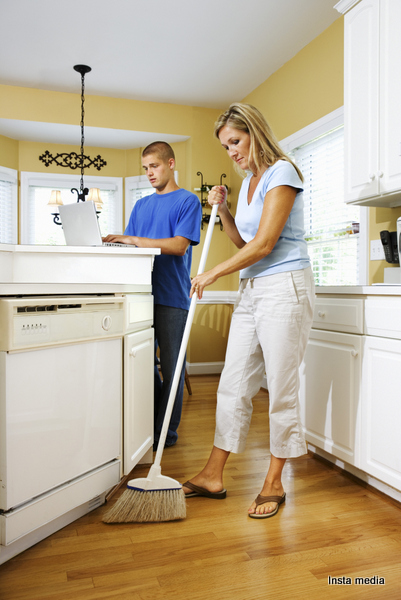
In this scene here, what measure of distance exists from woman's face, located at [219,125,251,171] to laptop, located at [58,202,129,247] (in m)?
0.58

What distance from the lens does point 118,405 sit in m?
1.71

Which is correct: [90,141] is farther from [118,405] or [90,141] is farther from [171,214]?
[118,405]

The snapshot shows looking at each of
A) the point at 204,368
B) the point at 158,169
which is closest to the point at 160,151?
the point at 158,169

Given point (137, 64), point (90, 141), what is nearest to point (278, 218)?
point (137, 64)

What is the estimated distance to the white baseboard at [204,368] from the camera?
15.3ft

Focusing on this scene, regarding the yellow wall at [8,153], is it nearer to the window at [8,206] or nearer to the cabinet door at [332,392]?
the window at [8,206]

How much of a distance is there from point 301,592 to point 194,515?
53 centimetres

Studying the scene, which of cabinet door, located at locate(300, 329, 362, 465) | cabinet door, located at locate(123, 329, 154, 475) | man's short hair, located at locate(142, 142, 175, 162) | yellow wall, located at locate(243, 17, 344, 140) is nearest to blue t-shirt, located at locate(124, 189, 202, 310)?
man's short hair, located at locate(142, 142, 175, 162)

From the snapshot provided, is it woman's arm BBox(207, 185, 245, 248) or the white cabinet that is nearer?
woman's arm BBox(207, 185, 245, 248)

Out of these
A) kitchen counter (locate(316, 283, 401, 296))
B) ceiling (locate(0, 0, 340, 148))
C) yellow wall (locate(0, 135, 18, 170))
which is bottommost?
kitchen counter (locate(316, 283, 401, 296))

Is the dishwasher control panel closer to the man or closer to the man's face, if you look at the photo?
the man

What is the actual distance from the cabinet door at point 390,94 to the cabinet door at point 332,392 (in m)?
0.76

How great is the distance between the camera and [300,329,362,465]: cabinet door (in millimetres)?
1936

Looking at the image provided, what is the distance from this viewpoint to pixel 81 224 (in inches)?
76.9
